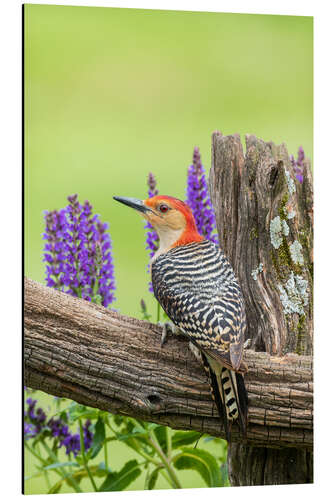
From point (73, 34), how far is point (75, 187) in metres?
0.71

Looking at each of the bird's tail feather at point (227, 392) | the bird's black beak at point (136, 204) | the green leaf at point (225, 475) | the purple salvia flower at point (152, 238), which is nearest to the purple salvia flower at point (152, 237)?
the purple salvia flower at point (152, 238)

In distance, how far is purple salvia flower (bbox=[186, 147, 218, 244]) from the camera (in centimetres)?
426

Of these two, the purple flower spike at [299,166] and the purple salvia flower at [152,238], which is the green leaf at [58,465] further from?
the purple flower spike at [299,166]

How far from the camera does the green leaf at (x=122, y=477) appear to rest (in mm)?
4082

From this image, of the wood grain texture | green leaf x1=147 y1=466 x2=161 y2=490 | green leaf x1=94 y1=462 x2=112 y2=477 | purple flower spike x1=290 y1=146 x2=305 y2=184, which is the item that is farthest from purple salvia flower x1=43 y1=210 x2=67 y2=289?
purple flower spike x1=290 y1=146 x2=305 y2=184

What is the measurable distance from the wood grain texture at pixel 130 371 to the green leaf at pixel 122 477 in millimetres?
279

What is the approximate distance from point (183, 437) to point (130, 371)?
19.4 inches

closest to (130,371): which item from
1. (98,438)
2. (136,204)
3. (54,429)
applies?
(98,438)

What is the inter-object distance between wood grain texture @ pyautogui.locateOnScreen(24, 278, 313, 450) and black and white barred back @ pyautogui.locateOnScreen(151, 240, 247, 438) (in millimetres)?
89

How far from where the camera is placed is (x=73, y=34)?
4.09m

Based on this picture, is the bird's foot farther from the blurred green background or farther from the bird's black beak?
the bird's black beak

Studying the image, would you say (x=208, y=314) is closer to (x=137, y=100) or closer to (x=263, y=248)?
(x=263, y=248)

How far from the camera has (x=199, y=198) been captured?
4.27 meters

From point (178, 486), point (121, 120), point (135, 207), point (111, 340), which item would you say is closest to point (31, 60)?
point (121, 120)
